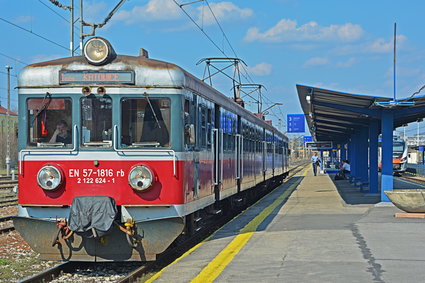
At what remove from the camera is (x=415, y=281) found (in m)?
6.82

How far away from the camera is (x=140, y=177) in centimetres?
823

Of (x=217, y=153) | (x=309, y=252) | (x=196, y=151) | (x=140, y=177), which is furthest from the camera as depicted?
(x=217, y=153)

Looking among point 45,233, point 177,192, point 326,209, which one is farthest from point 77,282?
point 326,209

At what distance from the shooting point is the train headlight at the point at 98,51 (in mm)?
8477

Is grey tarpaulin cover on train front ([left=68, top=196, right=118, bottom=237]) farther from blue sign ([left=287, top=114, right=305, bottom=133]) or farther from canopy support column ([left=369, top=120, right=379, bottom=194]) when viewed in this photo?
blue sign ([left=287, top=114, right=305, bottom=133])

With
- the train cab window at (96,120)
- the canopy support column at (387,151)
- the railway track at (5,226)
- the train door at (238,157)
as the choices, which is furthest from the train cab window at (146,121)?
the canopy support column at (387,151)

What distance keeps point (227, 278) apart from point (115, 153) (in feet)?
7.74

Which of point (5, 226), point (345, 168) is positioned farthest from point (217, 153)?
point (345, 168)

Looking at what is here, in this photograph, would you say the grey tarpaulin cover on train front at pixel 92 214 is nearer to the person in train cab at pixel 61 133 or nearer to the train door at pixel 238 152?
the person in train cab at pixel 61 133

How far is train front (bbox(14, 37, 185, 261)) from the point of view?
823 centimetres

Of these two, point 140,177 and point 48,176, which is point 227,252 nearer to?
point 140,177

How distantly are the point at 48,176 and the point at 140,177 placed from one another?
1.24 meters

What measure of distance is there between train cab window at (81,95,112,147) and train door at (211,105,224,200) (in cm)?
311

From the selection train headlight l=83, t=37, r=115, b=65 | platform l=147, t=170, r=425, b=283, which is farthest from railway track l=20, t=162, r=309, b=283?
train headlight l=83, t=37, r=115, b=65
